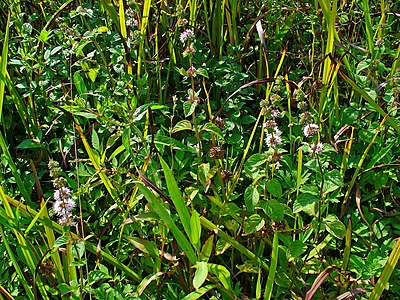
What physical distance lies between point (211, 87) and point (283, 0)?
1.65 feet

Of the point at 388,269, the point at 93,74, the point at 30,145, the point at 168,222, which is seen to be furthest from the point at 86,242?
the point at 388,269

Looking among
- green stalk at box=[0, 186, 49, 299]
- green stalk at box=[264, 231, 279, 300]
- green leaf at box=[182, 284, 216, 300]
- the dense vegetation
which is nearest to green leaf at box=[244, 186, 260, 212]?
the dense vegetation

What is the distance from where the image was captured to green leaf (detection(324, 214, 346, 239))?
54.4 inches

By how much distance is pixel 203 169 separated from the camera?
1.54 meters

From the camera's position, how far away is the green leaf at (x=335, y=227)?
54.4 inches

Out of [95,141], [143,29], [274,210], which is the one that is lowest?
[274,210]

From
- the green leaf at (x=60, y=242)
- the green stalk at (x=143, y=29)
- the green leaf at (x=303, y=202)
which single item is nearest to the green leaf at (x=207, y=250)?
the green leaf at (x=303, y=202)

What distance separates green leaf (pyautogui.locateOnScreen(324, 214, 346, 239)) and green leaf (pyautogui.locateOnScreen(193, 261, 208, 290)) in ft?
1.09

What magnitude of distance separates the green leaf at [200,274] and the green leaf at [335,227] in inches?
13.1

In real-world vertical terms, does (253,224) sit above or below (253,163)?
below

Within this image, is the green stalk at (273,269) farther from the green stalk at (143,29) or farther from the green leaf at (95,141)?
the green stalk at (143,29)

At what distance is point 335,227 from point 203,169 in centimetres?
39

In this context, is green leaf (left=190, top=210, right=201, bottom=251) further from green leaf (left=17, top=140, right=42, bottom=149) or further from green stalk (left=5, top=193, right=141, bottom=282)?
green leaf (left=17, top=140, right=42, bottom=149)

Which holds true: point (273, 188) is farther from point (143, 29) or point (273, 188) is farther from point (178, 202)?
point (143, 29)
